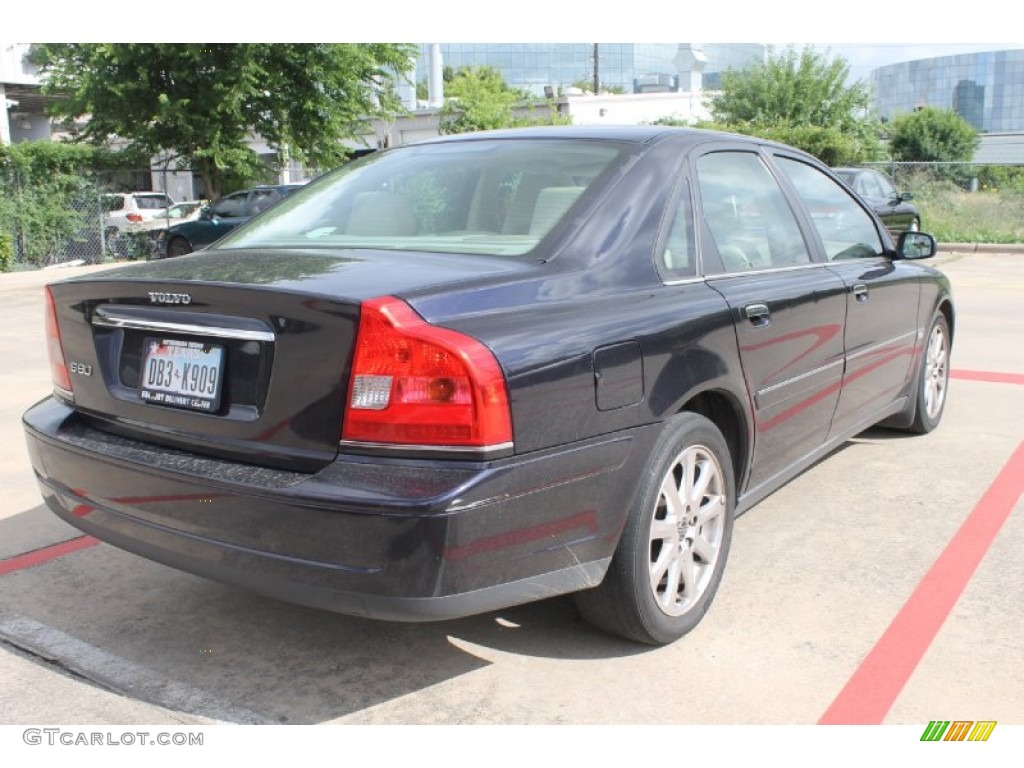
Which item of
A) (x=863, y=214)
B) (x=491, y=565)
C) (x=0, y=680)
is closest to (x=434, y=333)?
(x=491, y=565)

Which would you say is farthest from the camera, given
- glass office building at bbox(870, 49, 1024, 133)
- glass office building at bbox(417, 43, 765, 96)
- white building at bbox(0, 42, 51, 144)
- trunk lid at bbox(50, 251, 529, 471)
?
glass office building at bbox(417, 43, 765, 96)

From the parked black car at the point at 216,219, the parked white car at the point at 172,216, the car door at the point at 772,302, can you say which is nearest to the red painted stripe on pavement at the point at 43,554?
the car door at the point at 772,302

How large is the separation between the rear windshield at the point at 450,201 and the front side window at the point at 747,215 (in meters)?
0.46

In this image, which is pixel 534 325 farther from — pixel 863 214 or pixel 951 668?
pixel 863 214

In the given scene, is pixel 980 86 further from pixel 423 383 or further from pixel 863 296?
pixel 423 383

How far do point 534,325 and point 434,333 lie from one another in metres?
0.31

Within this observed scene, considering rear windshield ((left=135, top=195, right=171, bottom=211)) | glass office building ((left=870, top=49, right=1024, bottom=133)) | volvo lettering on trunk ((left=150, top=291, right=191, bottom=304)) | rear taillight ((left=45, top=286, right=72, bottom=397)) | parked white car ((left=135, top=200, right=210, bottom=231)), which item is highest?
glass office building ((left=870, top=49, right=1024, bottom=133))

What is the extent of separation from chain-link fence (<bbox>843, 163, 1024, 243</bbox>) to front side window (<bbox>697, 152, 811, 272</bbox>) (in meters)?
18.0

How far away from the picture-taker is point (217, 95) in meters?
18.9

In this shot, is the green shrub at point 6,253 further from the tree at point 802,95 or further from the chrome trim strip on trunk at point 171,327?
the tree at point 802,95

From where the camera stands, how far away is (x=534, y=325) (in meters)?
2.68

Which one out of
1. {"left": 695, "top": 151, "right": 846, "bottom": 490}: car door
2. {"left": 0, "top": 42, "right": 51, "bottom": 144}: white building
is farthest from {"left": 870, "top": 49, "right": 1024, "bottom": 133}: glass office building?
{"left": 695, "top": 151, "right": 846, "bottom": 490}: car door

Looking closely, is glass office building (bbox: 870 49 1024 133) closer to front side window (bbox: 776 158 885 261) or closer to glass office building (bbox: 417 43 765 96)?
glass office building (bbox: 417 43 765 96)

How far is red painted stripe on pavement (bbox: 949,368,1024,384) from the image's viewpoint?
23.9 ft
